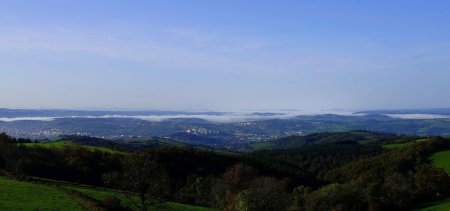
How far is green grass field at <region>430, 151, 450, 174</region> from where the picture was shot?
12581cm

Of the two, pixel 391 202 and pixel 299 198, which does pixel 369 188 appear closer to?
pixel 391 202

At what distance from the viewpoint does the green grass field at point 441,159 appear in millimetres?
125812

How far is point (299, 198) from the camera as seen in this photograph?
8725 cm

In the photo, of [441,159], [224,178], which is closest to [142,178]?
[224,178]

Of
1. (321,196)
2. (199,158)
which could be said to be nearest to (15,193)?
(321,196)

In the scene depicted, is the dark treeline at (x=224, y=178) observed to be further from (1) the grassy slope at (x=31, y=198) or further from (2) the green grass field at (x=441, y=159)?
(1) the grassy slope at (x=31, y=198)

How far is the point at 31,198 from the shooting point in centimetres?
4353

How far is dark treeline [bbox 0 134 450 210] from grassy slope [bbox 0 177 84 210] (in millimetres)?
5053

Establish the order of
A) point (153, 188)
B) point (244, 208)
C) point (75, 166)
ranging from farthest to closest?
point (75, 166) < point (244, 208) < point (153, 188)

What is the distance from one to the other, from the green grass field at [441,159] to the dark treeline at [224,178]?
4457 millimetres

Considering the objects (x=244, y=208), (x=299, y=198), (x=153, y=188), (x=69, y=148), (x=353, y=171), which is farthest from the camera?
(x=353, y=171)

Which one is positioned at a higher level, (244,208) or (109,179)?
(109,179)

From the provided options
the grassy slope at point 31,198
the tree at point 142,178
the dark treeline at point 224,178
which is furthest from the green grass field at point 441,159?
the grassy slope at point 31,198

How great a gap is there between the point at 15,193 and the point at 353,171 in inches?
5057
